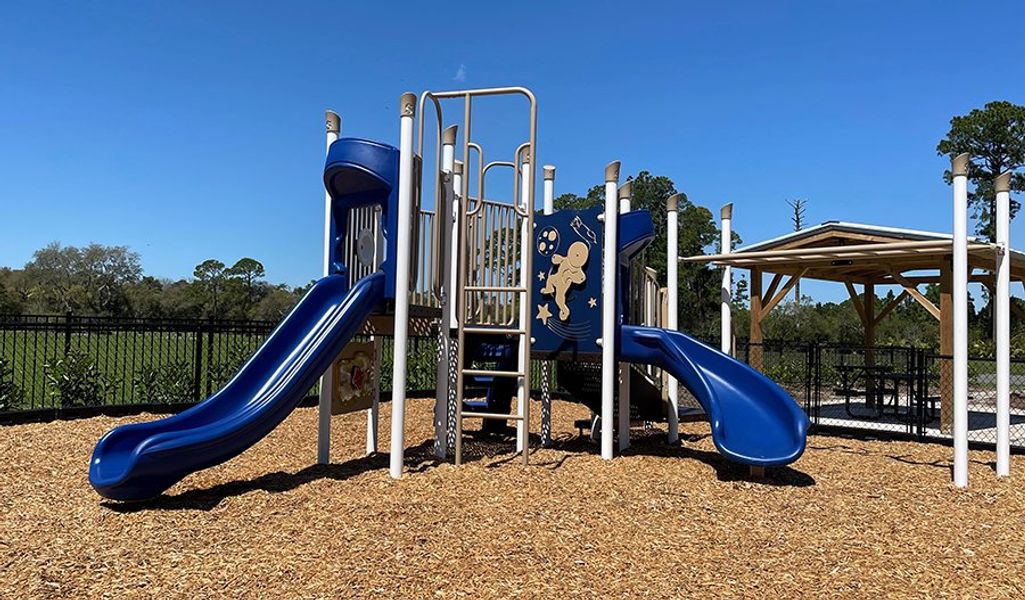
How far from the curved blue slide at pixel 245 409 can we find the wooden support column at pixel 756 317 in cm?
722

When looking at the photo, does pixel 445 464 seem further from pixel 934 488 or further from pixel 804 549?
pixel 934 488

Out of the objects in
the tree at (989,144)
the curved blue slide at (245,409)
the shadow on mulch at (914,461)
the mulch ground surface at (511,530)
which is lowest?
the shadow on mulch at (914,461)

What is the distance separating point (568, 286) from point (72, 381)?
7.51 metres

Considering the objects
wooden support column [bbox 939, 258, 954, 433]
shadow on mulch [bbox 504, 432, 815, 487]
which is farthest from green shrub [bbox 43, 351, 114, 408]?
wooden support column [bbox 939, 258, 954, 433]

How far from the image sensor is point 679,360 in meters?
7.21

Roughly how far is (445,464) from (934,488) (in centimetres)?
456

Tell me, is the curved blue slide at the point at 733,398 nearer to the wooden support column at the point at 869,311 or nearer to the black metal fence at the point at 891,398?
the black metal fence at the point at 891,398

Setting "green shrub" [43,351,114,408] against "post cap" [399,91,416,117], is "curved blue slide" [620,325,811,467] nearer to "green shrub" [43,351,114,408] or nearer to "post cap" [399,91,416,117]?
"post cap" [399,91,416,117]

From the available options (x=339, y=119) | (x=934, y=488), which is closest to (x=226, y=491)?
(x=339, y=119)

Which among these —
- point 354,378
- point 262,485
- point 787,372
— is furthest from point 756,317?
point 262,485

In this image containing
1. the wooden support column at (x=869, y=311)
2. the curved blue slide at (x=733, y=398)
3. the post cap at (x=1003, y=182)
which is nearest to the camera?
the curved blue slide at (x=733, y=398)

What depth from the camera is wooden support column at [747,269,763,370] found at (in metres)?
11.4

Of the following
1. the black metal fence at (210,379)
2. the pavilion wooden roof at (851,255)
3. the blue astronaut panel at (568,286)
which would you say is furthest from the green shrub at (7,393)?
the pavilion wooden roof at (851,255)

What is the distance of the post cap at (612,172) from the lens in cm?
727
